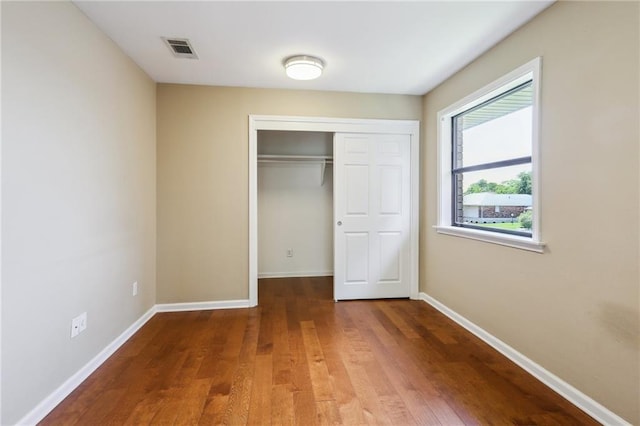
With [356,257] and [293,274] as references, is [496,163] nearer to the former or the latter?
[356,257]

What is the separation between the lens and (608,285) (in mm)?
1566

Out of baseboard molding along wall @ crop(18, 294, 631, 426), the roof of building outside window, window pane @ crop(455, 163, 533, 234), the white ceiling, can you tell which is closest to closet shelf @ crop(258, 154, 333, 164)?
the white ceiling

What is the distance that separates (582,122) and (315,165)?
132 inches

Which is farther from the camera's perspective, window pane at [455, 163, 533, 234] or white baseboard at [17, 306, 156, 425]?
window pane at [455, 163, 533, 234]

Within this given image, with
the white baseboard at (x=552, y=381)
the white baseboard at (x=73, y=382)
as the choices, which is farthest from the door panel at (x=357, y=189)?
the white baseboard at (x=73, y=382)

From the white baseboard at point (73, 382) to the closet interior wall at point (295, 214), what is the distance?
2.20 m

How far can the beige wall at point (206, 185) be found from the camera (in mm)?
3123

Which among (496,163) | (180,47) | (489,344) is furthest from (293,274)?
(180,47)

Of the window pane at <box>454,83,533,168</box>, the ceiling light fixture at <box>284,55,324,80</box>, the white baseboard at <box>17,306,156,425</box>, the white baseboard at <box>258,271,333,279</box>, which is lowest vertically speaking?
the white baseboard at <box>17,306,156,425</box>

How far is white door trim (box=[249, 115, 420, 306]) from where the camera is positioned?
3238mm

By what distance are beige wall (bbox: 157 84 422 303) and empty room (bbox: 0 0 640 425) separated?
0.07 ft

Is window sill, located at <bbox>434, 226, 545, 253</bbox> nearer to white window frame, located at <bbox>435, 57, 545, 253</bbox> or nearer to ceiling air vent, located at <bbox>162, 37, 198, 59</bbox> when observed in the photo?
white window frame, located at <bbox>435, 57, 545, 253</bbox>

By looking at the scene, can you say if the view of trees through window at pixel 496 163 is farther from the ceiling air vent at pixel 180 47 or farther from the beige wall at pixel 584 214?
the ceiling air vent at pixel 180 47

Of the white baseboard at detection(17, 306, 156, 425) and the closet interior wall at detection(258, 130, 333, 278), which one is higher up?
the closet interior wall at detection(258, 130, 333, 278)
